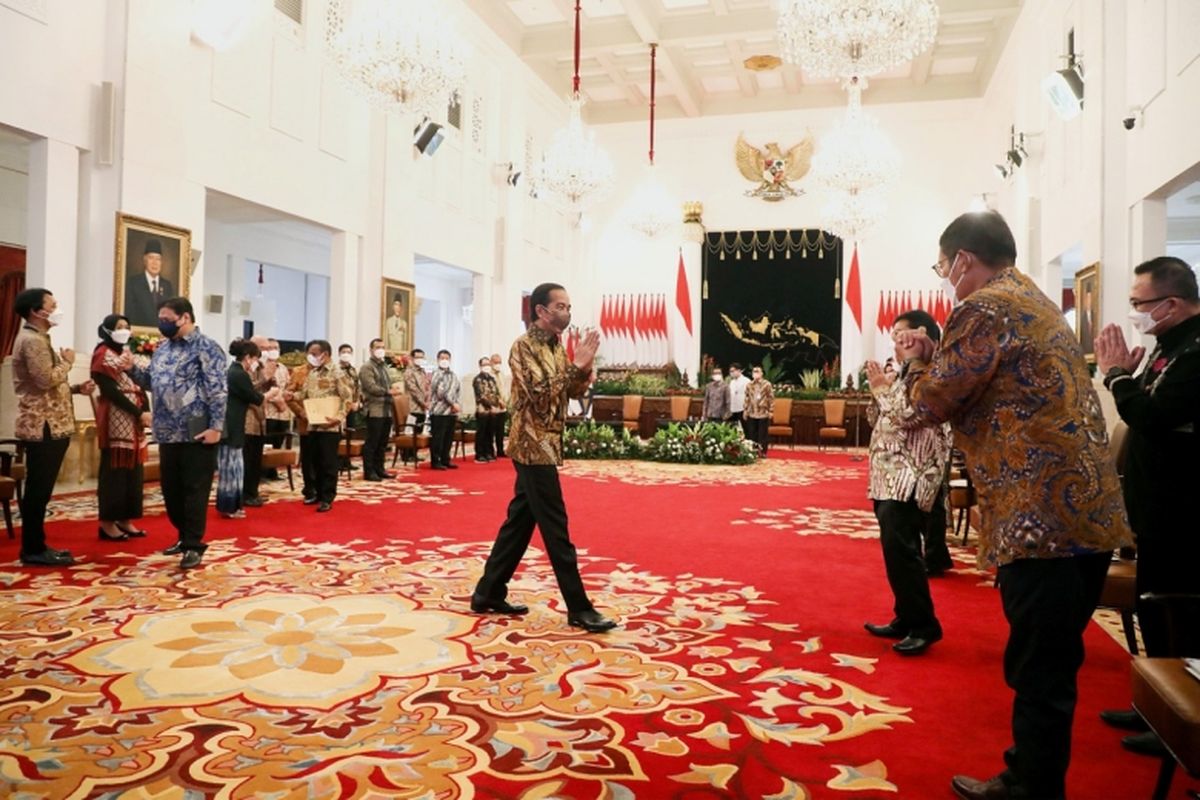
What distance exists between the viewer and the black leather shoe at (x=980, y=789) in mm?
2164

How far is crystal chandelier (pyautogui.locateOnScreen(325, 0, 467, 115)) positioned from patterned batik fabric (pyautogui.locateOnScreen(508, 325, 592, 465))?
544 cm

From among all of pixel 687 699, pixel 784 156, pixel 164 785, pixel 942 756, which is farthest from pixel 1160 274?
pixel 784 156

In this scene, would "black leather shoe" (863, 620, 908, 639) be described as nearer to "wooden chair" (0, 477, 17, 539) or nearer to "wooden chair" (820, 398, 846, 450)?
"wooden chair" (0, 477, 17, 539)

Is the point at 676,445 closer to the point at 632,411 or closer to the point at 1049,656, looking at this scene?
the point at 632,411

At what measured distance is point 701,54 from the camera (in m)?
16.2

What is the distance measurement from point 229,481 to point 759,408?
8811 millimetres

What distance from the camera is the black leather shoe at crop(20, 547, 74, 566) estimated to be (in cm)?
469

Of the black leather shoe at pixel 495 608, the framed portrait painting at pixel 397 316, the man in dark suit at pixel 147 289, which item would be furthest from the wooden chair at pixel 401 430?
the black leather shoe at pixel 495 608

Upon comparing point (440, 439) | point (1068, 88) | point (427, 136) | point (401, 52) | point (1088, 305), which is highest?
point (427, 136)

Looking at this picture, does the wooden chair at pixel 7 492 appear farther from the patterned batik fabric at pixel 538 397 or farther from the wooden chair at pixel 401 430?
the wooden chair at pixel 401 430

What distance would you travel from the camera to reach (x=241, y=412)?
6605mm

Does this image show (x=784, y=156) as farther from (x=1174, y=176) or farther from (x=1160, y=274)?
(x=1160, y=274)

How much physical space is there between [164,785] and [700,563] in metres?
3.55

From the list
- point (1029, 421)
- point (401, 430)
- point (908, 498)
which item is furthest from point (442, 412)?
point (1029, 421)
